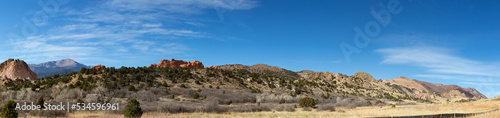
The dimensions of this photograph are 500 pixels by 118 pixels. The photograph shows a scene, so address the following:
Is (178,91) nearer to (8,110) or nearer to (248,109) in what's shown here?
(248,109)

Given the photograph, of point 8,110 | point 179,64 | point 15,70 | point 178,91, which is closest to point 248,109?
point 8,110

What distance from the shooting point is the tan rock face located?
333 ft

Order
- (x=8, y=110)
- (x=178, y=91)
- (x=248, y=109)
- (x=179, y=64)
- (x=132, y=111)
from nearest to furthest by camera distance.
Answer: (x=8, y=110)
(x=132, y=111)
(x=248, y=109)
(x=178, y=91)
(x=179, y=64)

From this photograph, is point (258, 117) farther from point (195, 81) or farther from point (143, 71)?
point (143, 71)

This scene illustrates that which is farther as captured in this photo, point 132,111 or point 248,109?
point 248,109

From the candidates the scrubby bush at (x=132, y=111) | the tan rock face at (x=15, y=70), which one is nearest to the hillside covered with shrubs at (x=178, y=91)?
the scrubby bush at (x=132, y=111)

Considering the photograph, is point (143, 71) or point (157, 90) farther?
point (143, 71)

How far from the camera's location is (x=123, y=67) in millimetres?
70188

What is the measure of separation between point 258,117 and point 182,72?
170ft

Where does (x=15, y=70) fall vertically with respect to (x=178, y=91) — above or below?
above

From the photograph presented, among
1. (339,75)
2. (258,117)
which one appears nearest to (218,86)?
(258,117)

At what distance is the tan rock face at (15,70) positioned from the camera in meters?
102

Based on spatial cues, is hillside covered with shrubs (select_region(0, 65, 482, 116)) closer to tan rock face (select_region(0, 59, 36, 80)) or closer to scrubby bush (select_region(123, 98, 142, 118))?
scrubby bush (select_region(123, 98, 142, 118))

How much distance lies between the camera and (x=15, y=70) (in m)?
103
